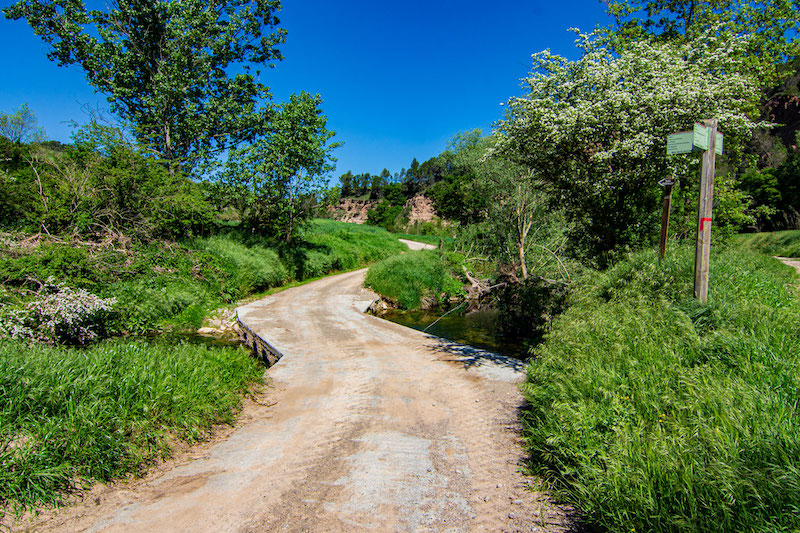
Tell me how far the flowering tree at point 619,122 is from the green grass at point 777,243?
712 inches

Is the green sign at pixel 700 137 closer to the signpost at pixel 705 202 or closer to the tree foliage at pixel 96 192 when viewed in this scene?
the signpost at pixel 705 202

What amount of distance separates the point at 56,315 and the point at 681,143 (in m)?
11.2

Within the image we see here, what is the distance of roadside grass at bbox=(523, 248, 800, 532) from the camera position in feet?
8.20

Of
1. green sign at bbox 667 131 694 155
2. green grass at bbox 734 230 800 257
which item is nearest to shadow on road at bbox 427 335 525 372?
green sign at bbox 667 131 694 155

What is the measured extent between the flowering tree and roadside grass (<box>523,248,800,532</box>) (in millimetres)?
2388

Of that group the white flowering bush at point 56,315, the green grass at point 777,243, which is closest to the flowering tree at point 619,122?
the white flowering bush at point 56,315

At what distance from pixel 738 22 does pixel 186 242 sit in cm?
2143

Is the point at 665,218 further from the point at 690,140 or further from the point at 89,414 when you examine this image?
the point at 89,414

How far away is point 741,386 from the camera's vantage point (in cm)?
333

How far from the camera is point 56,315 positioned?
Answer: 26.8ft

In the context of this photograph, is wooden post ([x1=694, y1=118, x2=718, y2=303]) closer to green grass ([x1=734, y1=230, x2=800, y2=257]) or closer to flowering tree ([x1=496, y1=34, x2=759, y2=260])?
flowering tree ([x1=496, y1=34, x2=759, y2=260])

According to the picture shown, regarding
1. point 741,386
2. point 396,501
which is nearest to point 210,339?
point 396,501

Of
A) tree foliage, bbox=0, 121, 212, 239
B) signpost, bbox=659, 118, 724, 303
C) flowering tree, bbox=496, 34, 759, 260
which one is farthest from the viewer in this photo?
tree foliage, bbox=0, 121, 212, 239

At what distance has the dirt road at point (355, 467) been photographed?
3.30 metres
